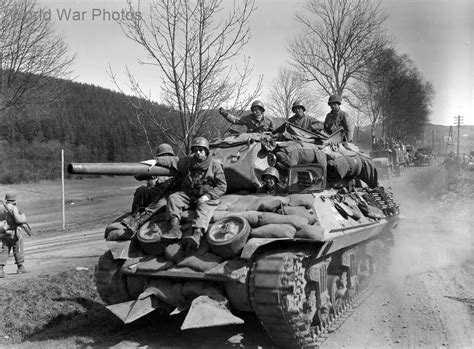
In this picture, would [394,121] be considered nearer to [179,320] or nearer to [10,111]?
[10,111]

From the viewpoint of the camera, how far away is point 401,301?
995 centimetres

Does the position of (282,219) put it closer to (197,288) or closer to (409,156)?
(197,288)

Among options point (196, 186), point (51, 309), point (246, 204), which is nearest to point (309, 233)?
point (246, 204)

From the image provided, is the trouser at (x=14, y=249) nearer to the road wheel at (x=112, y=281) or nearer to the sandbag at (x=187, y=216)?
the road wheel at (x=112, y=281)

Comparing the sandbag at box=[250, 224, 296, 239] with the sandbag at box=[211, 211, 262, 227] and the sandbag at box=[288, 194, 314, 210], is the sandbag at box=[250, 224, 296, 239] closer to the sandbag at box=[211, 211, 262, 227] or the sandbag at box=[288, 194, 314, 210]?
the sandbag at box=[211, 211, 262, 227]

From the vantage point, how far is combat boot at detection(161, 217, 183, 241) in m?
7.61

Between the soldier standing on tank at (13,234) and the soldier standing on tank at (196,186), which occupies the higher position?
the soldier standing on tank at (196,186)

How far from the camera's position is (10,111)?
15.2 metres

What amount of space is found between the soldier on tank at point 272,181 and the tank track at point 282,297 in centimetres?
190

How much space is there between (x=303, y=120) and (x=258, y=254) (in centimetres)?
496

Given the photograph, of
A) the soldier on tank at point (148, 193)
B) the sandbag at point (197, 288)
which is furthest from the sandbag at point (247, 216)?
the soldier on tank at point (148, 193)

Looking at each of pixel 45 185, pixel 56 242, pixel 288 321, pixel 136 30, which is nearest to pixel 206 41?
pixel 136 30

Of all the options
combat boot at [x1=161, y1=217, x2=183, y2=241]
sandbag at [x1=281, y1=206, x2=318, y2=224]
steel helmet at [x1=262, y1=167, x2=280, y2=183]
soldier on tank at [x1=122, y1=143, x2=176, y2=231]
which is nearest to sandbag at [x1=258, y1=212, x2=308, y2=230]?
sandbag at [x1=281, y1=206, x2=318, y2=224]

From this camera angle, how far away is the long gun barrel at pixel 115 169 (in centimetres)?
714
